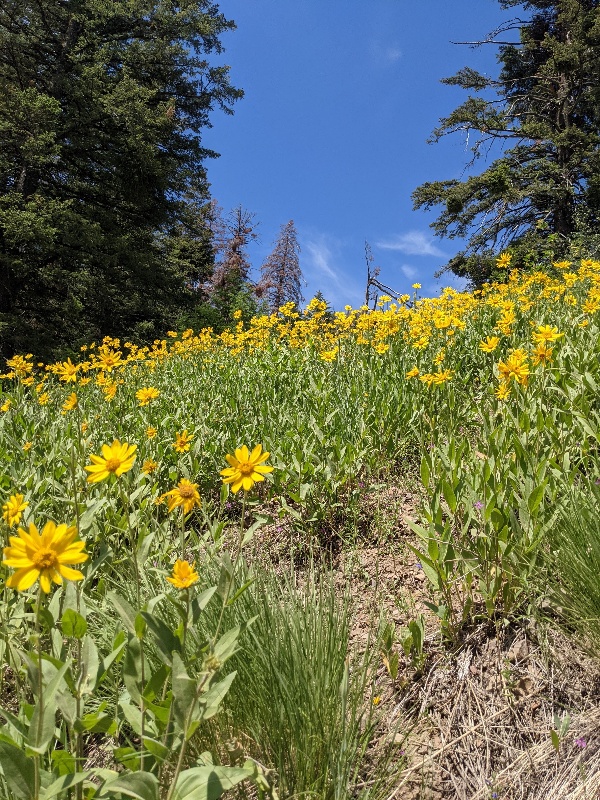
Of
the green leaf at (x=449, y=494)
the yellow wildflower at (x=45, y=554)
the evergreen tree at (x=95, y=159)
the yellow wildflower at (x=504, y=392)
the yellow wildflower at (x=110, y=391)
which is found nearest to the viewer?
the yellow wildflower at (x=45, y=554)

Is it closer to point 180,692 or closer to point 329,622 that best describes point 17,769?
point 180,692

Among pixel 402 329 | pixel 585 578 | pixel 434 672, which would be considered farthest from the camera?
pixel 402 329

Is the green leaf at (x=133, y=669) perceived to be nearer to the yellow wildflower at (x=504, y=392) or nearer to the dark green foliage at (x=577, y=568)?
the dark green foliage at (x=577, y=568)

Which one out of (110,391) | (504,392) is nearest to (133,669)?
(504,392)

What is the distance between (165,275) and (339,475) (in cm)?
1174

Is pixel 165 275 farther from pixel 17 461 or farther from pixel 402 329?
pixel 17 461

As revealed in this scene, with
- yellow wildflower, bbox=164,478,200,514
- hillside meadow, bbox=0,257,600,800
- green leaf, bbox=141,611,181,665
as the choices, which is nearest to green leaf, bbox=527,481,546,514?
hillside meadow, bbox=0,257,600,800

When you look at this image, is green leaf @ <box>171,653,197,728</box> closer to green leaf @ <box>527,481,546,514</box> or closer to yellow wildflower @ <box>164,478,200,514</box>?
yellow wildflower @ <box>164,478,200,514</box>

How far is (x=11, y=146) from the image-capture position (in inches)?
461

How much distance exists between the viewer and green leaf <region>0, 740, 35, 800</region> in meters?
0.77

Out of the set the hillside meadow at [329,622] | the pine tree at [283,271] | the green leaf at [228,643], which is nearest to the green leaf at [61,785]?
the hillside meadow at [329,622]

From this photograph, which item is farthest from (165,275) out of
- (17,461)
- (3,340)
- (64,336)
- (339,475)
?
(339,475)

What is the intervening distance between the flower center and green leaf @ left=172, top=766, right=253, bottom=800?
42 centimetres

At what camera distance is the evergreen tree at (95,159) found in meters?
11.3
